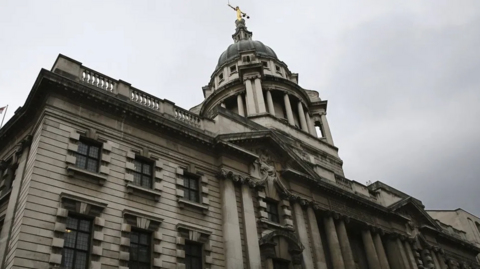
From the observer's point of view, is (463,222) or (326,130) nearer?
(326,130)

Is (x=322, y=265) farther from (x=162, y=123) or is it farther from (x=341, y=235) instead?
(x=162, y=123)

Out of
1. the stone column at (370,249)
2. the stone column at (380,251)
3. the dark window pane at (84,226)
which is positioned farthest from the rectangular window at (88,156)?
the stone column at (380,251)

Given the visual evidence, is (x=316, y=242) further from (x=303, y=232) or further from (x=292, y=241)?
(x=292, y=241)

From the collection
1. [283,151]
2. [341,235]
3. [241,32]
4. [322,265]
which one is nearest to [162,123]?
[283,151]

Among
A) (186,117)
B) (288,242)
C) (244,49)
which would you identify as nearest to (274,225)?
(288,242)

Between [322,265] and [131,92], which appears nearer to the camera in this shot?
[131,92]

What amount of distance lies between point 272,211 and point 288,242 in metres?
2.11

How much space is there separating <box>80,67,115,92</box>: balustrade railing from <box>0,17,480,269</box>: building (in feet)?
0.23

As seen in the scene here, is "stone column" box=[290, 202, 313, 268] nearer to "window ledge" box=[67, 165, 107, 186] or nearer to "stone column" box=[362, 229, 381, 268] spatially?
"stone column" box=[362, 229, 381, 268]

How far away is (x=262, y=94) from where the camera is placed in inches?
1572

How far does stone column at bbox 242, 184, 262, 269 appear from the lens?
21.3m

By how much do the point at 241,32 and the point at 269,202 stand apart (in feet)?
106

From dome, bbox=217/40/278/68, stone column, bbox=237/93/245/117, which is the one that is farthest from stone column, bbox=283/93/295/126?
dome, bbox=217/40/278/68

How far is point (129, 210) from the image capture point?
18.5 m
